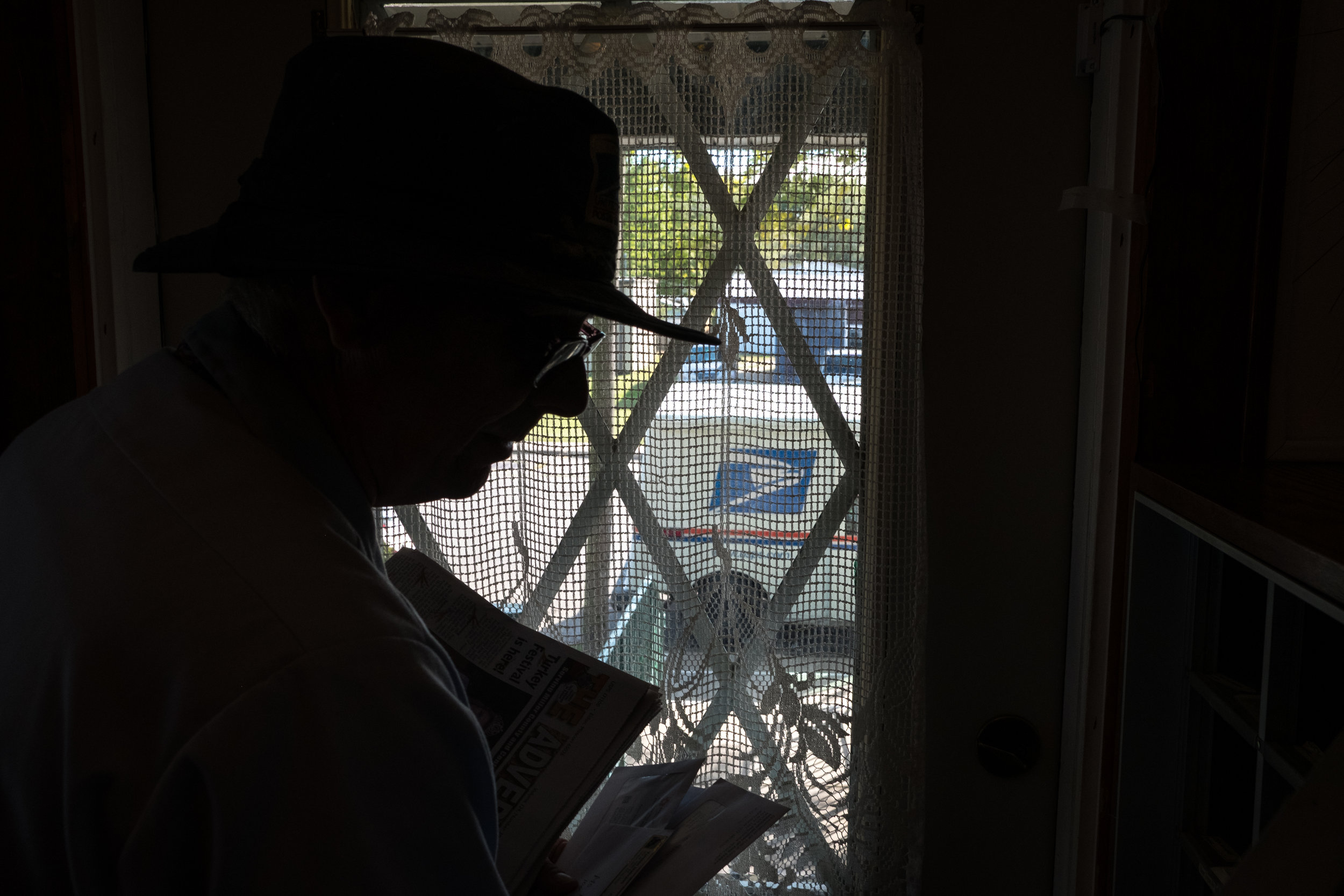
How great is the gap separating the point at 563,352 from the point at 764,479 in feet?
2.35

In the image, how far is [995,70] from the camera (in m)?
1.36

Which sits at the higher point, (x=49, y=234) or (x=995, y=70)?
(x=995, y=70)

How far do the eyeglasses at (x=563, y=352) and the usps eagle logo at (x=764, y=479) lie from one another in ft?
2.09

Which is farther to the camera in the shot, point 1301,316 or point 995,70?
point 995,70

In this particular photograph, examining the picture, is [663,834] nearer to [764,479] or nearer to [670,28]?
[764,479]

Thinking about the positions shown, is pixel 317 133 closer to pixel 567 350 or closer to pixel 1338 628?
pixel 567 350

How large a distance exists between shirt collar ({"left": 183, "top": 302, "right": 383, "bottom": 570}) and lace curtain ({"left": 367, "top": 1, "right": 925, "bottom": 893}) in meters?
0.76

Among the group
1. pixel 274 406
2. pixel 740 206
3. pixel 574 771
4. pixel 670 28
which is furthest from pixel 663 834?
pixel 670 28

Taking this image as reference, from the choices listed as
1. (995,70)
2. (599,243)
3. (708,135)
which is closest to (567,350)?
(599,243)

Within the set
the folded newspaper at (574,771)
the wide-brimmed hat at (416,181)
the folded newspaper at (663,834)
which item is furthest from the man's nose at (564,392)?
the folded newspaper at (663,834)

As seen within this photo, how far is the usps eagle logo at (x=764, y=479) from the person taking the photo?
54.6 inches

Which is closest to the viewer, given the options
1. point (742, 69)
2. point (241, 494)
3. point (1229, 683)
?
point (241, 494)

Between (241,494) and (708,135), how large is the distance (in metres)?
1.04

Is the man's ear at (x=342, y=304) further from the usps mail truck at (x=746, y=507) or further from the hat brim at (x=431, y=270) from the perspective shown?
the usps mail truck at (x=746, y=507)
